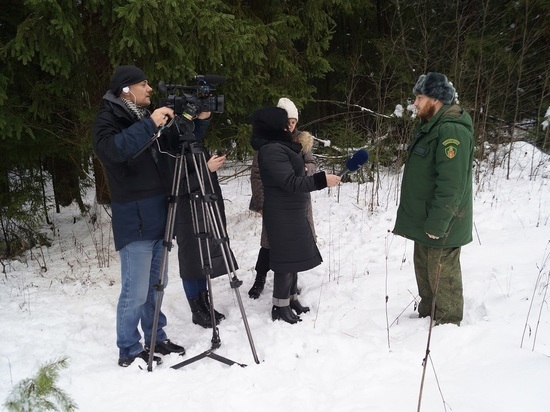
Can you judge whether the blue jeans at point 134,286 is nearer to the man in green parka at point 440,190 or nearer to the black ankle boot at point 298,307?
the black ankle boot at point 298,307

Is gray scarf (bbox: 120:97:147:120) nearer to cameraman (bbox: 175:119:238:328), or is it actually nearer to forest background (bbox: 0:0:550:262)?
cameraman (bbox: 175:119:238:328)

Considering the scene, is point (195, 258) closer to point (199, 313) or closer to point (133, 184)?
point (199, 313)

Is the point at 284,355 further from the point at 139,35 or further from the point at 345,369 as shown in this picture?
the point at 139,35

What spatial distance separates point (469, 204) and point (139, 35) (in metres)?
4.05

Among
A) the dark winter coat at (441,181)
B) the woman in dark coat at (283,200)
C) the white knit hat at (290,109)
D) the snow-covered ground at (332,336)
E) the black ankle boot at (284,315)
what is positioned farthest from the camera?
the white knit hat at (290,109)

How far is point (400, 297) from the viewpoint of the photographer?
13.3 feet

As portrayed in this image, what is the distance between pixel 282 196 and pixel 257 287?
1.35m

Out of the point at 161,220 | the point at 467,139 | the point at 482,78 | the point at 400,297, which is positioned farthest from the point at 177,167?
the point at 482,78

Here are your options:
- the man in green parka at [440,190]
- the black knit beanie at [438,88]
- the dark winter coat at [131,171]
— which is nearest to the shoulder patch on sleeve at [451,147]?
the man in green parka at [440,190]

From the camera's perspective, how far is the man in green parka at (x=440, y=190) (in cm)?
300

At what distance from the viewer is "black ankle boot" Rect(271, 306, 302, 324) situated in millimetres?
3729

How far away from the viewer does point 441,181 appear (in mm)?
3027

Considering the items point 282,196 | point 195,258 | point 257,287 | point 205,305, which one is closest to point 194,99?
point 282,196

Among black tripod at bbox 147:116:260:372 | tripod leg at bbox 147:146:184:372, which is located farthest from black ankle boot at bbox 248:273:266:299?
tripod leg at bbox 147:146:184:372
